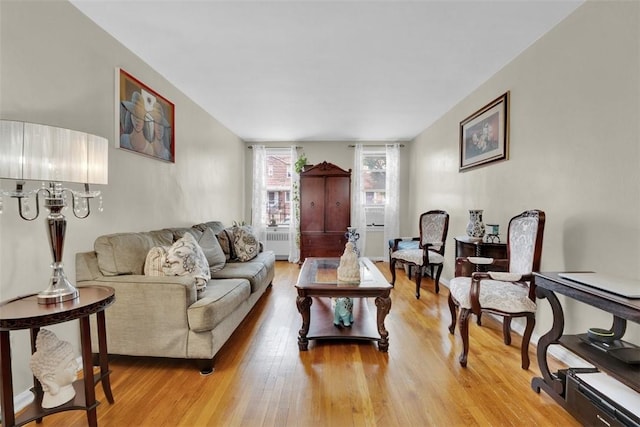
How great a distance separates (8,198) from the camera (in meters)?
1.63

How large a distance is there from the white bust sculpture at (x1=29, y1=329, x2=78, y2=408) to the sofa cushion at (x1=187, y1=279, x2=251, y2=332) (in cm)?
63

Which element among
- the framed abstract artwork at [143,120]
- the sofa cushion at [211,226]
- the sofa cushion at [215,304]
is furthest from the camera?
the sofa cushion at [211,226]

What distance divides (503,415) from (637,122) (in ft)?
5.73

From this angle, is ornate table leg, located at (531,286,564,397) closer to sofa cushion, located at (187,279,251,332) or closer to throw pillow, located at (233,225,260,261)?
sofa cushion, located at (187,279,251,332)

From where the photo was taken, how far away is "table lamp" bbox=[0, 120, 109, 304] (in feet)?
4.19

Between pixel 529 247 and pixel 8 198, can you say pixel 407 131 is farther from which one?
pixel 8 198

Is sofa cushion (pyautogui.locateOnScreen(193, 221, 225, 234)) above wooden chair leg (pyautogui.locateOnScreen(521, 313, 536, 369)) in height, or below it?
above

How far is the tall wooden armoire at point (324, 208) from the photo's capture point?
5508mm

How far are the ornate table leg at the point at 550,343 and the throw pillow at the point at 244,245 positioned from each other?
283 cm

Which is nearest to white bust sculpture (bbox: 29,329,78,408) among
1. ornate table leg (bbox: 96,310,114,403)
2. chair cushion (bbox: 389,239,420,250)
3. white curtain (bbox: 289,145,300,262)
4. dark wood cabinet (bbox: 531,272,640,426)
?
ornate table leg (bbox: 96,310,114,403)

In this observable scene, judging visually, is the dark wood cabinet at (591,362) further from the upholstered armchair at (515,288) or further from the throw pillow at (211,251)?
the throw pillow at (211,251)

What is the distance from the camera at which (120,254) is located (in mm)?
2119

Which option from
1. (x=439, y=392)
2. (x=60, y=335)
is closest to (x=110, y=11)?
(x=60, y=335)

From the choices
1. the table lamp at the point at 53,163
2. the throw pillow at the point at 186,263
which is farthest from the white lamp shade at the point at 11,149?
the throw pillow at the point at 186,263
